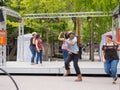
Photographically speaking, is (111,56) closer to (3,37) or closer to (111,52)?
(111,52)

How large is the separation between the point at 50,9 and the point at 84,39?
18065mm

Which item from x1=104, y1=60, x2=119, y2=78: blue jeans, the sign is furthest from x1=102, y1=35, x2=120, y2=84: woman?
the sign

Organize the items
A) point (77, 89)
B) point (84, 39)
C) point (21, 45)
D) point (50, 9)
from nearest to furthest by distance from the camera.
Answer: point (77, 89), point (21, 45), point (50, 9), point (84, 39)

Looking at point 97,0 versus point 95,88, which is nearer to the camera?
point 95,88

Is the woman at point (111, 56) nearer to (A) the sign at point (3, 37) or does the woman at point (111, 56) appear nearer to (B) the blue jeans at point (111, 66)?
(B) the blue jeans at point (111, 66)

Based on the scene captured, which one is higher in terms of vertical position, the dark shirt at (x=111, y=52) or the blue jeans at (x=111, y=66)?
the dark shirt at (x=111, y=52)

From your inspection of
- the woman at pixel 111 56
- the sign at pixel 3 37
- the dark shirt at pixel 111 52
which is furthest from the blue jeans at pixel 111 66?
the sign at pixel 3 37

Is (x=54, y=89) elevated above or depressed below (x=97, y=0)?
below

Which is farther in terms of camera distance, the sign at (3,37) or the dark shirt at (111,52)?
the sign at (3,37)

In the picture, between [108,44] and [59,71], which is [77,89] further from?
[59,71]

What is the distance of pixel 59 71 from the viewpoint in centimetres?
1869

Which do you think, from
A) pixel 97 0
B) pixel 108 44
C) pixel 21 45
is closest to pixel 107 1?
pixel 97 0

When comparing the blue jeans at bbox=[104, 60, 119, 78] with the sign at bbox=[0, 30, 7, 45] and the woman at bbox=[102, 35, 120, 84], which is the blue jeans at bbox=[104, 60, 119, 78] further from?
the sign at bbox=[0, 30, 7, 45]

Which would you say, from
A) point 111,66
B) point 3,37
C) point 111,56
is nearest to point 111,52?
point 111,56
